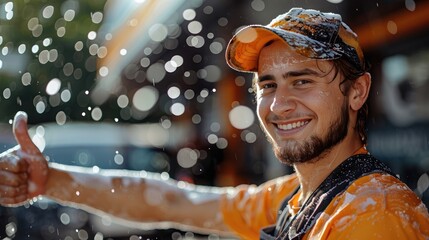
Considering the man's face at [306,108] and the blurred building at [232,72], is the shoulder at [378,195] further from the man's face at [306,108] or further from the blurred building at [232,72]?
the blurred building at [232,72]

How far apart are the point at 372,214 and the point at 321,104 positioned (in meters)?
0.57

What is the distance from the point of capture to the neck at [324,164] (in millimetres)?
2395

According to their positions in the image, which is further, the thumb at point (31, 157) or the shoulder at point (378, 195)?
the thumb at point (31, 157)

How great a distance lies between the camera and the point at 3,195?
2805 millimetres

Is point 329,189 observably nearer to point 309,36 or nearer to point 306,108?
point 306,108

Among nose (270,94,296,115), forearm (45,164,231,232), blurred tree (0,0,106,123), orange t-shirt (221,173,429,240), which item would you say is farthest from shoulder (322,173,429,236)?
blurred tree (0,0,106,123)

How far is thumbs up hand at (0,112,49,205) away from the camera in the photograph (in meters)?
2.80

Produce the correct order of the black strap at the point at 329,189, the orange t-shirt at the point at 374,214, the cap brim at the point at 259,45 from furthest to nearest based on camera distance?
the cap brim at the point at 259,45, the black strap at the point at 329,189, the orange t-shirt at the point at 374,214

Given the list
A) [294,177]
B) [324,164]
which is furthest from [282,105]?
[294,177]

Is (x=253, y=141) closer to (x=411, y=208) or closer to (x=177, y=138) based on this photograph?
(x=177, y=138)

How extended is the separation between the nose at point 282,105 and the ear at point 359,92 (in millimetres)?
223

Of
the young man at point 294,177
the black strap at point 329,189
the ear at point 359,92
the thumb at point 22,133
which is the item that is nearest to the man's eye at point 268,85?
the young man at point 294,177

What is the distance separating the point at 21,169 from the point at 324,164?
4.00ft

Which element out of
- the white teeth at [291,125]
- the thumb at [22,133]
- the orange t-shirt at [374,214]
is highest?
the white teeth at [291,125]
